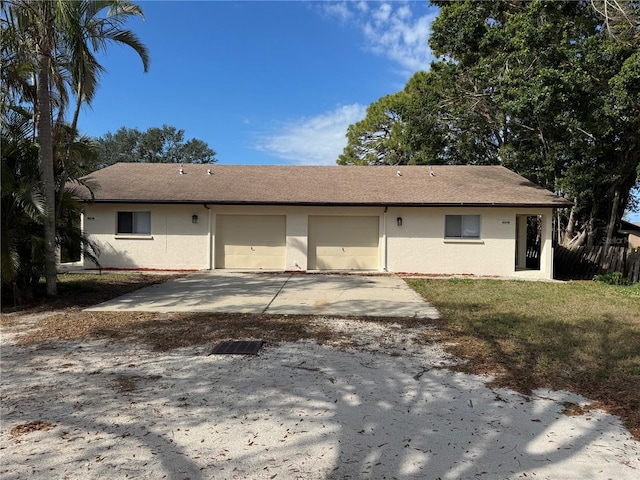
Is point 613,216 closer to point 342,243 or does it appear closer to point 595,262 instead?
point 595,262

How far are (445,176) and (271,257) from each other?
7.98 metres

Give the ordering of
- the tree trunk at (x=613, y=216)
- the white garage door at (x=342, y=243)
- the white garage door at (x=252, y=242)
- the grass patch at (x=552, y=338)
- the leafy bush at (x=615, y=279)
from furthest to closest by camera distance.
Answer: the tree trunk at (x=613, y=216) → the white garage door at (x=252, y=242) → the white garage door at (x=342, y=243) → the leafy bush at (x=615, y=279) → the grass patch at (x=552, y=338)

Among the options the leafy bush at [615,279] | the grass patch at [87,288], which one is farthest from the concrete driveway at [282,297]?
the leafy bush at [615,279]

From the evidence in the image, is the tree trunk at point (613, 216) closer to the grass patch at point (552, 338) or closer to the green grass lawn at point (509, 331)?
the grass patch at point (552, 338)

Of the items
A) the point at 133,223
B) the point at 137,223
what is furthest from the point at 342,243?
the point at 133,223

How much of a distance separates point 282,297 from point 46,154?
18.9 ft

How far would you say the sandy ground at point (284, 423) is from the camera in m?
2.78

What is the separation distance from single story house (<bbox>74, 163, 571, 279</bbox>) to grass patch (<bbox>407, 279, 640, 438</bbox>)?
386cm

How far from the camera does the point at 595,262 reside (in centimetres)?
1516

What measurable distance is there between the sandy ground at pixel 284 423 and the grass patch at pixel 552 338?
1.31 feet

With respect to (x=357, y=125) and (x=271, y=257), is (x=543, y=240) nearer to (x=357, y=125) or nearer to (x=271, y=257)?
(x=271, y=257)

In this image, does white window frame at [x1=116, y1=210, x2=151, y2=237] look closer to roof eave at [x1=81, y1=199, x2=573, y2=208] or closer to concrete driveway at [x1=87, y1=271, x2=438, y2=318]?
roof eave at [x1=81, y1=199, x2=573, y2=208]

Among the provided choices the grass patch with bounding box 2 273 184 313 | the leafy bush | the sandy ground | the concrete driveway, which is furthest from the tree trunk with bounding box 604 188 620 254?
the grass patch with bounding box 2 273 184 313

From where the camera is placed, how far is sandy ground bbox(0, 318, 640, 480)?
278 centimetres
